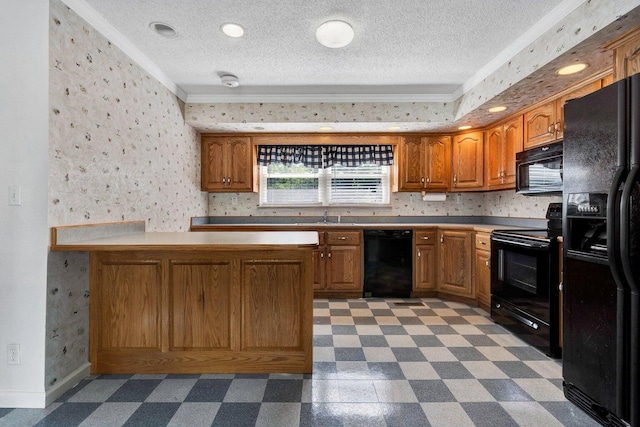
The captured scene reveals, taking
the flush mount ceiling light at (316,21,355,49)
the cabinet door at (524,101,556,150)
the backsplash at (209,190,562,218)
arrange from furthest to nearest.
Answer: the backsplash at (209,190,562,218) → the cabinet door at (524,101,556,150) → the flush mount ceiling light at (316,21,355,49)

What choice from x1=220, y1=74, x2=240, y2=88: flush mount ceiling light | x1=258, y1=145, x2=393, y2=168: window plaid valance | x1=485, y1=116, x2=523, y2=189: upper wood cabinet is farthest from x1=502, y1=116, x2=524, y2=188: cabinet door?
x1=220, y1=74, x2=240, y2=88: flush mount ceiling light

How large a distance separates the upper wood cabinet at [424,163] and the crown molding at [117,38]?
9.80ft

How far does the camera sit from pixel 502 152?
375 centimetres

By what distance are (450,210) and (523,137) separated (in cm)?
154

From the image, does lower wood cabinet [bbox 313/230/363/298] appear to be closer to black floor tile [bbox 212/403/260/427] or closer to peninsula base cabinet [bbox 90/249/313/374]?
peninsula base cabinet [bbox 90/249/313/374]

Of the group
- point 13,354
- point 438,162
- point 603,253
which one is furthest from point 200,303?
point 438,162

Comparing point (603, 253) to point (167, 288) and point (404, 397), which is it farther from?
point (167, 288)

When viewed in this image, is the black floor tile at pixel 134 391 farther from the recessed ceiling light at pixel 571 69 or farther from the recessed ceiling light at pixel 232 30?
the recessed ceiling light at pixel 571 69

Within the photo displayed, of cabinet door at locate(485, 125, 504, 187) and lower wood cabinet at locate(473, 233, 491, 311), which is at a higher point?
cabinet door at locate(485, 125, 504, 187)

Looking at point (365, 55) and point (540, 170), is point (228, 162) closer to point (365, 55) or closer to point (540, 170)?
point (365, 55)

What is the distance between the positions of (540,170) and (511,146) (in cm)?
62

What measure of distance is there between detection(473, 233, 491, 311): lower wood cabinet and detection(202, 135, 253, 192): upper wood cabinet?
9.64ft

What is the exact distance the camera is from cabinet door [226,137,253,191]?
4.40 metres

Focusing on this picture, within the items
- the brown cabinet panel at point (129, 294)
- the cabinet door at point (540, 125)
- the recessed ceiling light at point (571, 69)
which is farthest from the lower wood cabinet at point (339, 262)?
the recessed ceiling light at point (571, 69)
